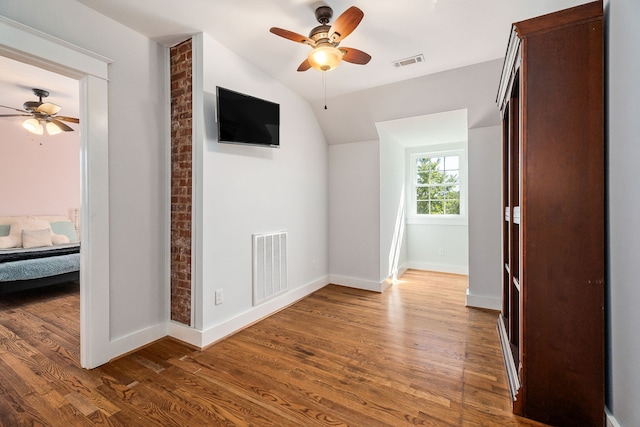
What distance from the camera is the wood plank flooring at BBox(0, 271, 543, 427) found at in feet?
5.22

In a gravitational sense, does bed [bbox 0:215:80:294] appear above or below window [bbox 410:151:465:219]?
below

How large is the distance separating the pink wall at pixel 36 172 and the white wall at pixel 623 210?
23.7 ft

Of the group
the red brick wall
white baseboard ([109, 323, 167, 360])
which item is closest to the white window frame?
the red brick wall

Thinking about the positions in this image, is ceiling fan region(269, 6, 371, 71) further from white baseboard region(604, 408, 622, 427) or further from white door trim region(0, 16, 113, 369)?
white baseboard region(604, 408, 622, 427)

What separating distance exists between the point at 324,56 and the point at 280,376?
7.60ft

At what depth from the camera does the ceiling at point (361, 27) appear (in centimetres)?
200

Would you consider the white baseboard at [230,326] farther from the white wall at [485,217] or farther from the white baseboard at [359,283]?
the white wall at [485,217]

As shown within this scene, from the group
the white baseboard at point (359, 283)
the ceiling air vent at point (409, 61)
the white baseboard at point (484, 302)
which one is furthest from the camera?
the white baseboard at point (359, 283)

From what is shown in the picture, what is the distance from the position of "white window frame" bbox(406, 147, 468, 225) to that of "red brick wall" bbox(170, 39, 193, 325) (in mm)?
4074

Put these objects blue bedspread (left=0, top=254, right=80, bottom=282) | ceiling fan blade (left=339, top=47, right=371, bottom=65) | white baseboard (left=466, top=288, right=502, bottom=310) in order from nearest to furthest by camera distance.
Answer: ceiling fan blade (left=339, top=47, right=371, bottom=65) < white baseboard (left=466, top=288, right=502, bottom=310) < blue bedspread (left=0, top=254, right=80, bottom=282)

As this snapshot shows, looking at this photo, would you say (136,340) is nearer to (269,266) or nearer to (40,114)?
(269,266)

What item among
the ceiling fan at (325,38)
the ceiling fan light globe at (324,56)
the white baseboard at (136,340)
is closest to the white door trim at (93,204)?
the white baseboard at (136,340)

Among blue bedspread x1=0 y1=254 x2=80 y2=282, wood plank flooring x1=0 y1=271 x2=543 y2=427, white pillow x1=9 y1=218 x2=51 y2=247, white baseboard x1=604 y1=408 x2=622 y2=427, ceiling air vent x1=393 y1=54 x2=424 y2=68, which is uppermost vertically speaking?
ceiling air vent x1=393 y1=54 x2=424 y2=68

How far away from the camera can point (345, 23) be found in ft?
6.16
